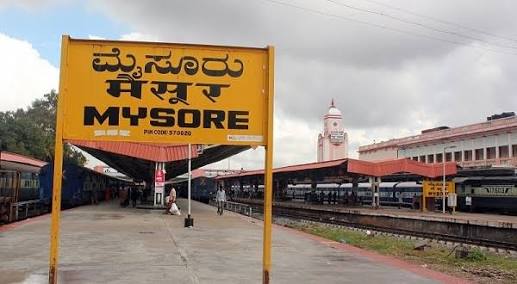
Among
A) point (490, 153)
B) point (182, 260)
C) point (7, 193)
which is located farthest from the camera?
point (490, 153)

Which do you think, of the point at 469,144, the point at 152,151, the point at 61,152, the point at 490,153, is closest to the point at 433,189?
the point at 152,151

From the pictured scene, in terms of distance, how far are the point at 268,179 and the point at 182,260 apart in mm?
5991

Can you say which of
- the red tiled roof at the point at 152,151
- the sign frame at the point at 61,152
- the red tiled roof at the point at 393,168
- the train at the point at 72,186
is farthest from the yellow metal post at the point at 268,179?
the red tiled roof at the point at 393,168

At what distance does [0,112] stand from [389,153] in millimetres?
57148

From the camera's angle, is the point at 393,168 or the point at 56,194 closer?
the point at 56,194

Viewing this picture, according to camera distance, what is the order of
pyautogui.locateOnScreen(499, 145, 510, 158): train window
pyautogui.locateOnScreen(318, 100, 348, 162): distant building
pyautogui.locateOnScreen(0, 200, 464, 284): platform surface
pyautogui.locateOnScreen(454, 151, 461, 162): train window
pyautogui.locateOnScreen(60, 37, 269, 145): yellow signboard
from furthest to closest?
pyautogui.locateOnScreen(318, 100, 348, 162): distant building → pyautogui.locateOnScreen(454, 151, 461, 162): train window → pyautogui.locateOnScreen(499, 145, 510, 158): train window → pyautogui.locateOnScreen(0, 200, 464, 284): platform surface → pyautogui.locateOnScreen(60, 37, 269, 145): yellow signboard

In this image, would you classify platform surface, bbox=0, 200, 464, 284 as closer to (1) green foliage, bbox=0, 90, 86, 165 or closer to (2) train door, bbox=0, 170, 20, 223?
(2) train door, bbox=0, 170, 20, 223

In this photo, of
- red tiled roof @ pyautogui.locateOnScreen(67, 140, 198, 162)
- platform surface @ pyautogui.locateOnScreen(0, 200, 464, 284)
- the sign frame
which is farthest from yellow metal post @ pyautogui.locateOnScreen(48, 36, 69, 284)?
red tiled roof @ pyautogui.locateOnScreen(67, 140, 198, 162)

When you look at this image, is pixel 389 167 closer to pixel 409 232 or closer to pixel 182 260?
pixel 409 232

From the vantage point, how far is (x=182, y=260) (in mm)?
11648

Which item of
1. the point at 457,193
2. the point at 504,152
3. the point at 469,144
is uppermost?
the point at 469,144

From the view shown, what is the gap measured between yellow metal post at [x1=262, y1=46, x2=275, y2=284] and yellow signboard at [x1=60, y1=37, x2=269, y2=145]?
0.08 m

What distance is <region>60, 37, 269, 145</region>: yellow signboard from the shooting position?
21.1 ft

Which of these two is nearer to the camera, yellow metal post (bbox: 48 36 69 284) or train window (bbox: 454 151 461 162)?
yellow metal post (bbox: 48 36 69 284)
